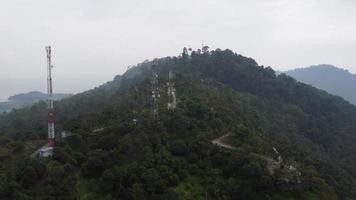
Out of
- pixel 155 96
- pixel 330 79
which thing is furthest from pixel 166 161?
pixel 330 79

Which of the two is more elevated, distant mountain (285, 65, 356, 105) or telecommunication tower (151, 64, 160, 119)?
telecommunication tower (151, 64, 160, 119)

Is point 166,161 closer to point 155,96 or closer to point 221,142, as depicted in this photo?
point 221,142

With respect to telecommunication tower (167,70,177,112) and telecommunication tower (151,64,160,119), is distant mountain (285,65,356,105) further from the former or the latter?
telecommunication tower (151,64,160,119)

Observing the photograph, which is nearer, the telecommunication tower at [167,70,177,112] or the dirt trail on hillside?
the dirt trail on hillside

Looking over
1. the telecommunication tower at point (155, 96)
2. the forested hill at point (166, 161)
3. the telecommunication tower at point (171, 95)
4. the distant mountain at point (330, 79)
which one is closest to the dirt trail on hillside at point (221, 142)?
the forested hill at point (166, 161)

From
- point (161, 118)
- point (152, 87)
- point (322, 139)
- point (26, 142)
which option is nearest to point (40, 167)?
point (26, 142)

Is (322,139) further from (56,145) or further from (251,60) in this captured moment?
(56,145)

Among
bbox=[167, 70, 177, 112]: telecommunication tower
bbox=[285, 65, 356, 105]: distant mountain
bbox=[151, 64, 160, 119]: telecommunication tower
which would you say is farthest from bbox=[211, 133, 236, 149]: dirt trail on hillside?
bbox=[285, 65, 356, 105]: distant mountain

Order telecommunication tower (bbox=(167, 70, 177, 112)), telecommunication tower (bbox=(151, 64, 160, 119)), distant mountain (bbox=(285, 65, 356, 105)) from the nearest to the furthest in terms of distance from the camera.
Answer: telecommunication tower (bbox=(151, 64, 160, 119))
telecommunication tower (bbox=(167, 70, 177, 112))
distant mountain (bbox=(285, 65, 356, 105))
